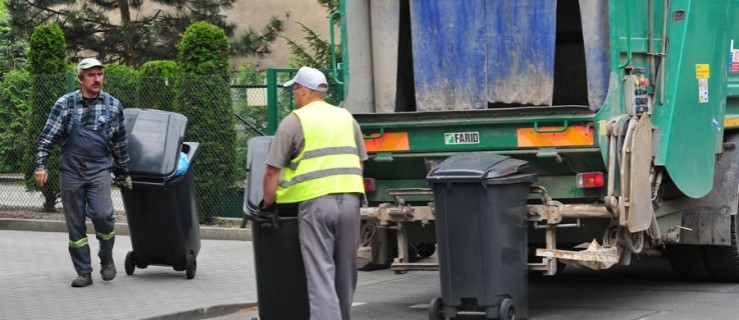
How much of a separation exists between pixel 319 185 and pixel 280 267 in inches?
23.3

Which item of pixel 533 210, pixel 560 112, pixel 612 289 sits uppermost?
pixel 560 112

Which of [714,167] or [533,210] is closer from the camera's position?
[533,210]

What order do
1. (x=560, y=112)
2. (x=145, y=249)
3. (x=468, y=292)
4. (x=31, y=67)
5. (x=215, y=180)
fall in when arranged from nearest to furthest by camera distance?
(x=468, y=292), (x=560, y=112), (x=145, y=249), (x=215, y=180), (x=31, y=67)

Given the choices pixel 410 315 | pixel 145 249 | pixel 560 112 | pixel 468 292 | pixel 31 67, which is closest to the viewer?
pixel 468 292

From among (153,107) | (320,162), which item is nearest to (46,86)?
(153,107)

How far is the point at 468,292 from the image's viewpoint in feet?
24.1

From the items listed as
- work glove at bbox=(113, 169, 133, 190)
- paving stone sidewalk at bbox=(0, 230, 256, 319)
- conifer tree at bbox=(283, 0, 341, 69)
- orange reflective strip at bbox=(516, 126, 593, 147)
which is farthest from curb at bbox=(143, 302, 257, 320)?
conifer tree at bbox=(283, 0, 341, 69)

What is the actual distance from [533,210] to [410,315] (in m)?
1.23

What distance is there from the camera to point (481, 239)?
24.0 ft

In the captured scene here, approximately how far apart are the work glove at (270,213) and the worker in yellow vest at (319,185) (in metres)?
0.03

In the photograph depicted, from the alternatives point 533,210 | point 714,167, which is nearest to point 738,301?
point 714,167

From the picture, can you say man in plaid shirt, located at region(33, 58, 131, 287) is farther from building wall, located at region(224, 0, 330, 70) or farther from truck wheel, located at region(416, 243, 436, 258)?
building wall, located at region(224, 0, 330, 70)

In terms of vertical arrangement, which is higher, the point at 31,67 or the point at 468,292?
the point at 31,67

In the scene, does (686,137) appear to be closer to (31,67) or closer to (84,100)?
(84,100)
